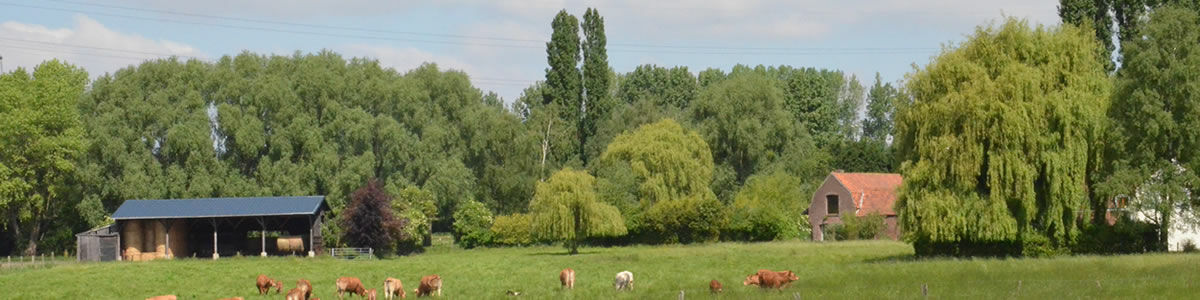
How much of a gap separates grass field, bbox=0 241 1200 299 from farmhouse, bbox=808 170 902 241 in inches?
606

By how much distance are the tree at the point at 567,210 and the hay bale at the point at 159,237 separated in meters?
20.7

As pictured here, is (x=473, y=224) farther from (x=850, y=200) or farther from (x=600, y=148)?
(x=850, y=200)

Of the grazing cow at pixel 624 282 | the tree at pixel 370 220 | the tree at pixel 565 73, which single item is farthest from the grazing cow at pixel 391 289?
the tree at pixel 565 73

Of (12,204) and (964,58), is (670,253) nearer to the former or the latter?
(964,58)

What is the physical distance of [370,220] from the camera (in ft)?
222

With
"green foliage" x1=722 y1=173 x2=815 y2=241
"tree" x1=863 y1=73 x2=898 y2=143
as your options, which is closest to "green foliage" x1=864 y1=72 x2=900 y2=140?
"tree" x1=863 y1=73 x2=898 y2=143

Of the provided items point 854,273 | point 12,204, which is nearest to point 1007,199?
point 854,273

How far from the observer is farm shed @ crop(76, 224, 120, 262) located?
216 ft

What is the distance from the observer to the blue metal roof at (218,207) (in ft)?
220

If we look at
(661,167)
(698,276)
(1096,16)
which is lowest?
(698,276)

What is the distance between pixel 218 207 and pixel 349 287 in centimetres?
3720

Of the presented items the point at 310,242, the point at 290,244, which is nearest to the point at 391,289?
the point at 310,242

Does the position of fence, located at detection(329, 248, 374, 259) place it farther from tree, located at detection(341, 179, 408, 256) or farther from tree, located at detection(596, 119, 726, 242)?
tree, located at detection(596, 119, 726, 242)

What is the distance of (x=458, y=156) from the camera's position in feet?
275
